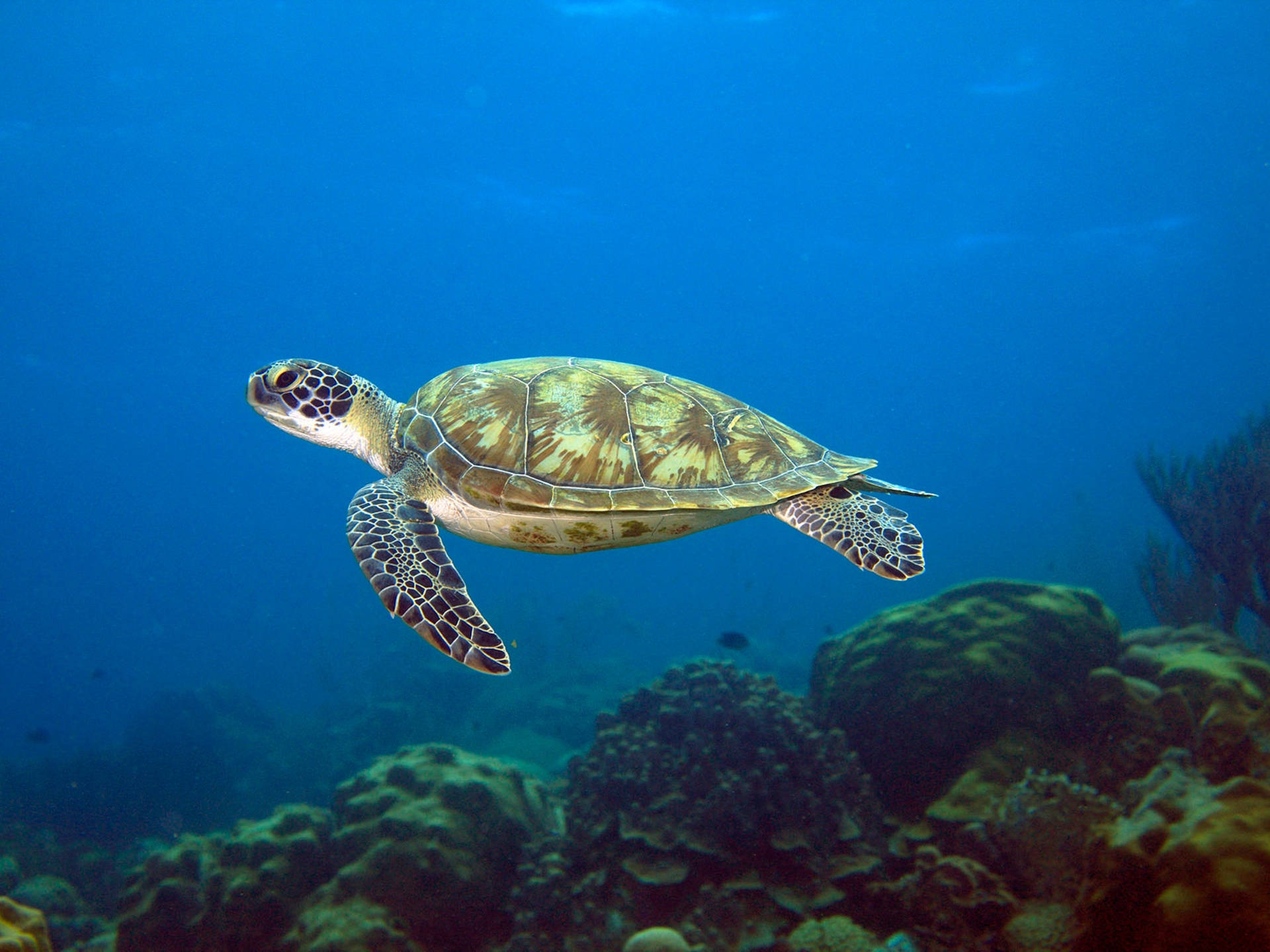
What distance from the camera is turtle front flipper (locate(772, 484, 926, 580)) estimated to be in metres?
3.99

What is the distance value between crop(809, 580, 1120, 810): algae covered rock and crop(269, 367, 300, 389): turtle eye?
226 inches

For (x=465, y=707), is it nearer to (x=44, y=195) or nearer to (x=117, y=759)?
(x=117, y=759)

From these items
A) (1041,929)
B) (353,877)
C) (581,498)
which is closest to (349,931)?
(353,877)

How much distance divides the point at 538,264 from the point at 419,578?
165ft

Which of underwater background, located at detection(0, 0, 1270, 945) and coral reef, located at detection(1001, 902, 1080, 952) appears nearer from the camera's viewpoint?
coral reef, located at detection(1001, 902, 1080, 952)

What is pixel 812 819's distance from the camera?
13.9 feet

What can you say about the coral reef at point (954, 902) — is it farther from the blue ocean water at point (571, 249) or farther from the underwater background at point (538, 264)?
the blue ocean water at point (571, 249)

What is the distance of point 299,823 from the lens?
4.77 metres

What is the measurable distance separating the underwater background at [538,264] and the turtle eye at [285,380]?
9216 mm

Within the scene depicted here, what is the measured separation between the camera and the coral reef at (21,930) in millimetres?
2799

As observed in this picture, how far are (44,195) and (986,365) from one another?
271 ft

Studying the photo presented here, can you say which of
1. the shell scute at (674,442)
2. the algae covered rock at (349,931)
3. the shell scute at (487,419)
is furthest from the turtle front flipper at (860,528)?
the algae covered rock at (349,931)

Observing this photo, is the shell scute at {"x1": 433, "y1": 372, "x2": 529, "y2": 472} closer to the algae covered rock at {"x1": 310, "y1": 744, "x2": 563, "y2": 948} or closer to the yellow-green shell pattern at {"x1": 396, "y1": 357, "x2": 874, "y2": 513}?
the yellow-green shell pattern at {"x1": 396, "y1": 357, "x2": 874, "y2": 513}

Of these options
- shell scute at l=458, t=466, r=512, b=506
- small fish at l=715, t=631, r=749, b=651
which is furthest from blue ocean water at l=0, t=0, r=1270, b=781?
shell scute at l=458, t=466, r=512, b=506
